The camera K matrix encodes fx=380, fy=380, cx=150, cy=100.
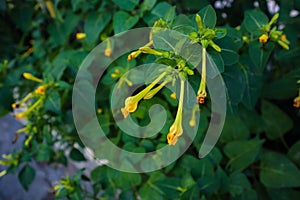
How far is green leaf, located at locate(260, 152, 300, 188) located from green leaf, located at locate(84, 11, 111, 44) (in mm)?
429

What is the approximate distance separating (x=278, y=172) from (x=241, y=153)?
88 millimetres

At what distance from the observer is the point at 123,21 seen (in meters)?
0.66

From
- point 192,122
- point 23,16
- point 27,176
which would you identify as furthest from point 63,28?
point 192,122

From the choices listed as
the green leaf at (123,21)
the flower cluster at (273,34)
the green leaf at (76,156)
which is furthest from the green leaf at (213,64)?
the green leaf at (76,156)

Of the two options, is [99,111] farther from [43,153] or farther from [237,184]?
[237,184]

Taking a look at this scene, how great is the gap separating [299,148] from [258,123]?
102mm

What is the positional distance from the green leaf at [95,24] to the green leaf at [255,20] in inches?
11.6

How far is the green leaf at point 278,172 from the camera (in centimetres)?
74

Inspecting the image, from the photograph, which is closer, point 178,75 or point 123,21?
point 178,75

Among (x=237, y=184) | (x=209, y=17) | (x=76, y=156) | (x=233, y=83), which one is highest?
(x=209, y=17)

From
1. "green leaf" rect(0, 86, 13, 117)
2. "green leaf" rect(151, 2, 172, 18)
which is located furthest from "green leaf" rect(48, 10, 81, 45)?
"green leaf" rect(151, 2, 172, 18)

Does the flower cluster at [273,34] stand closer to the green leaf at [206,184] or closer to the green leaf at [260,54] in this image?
the green leaf at [260,54]

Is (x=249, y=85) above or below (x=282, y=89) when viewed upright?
above

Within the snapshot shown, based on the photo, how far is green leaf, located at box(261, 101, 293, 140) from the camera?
0.84 metres
